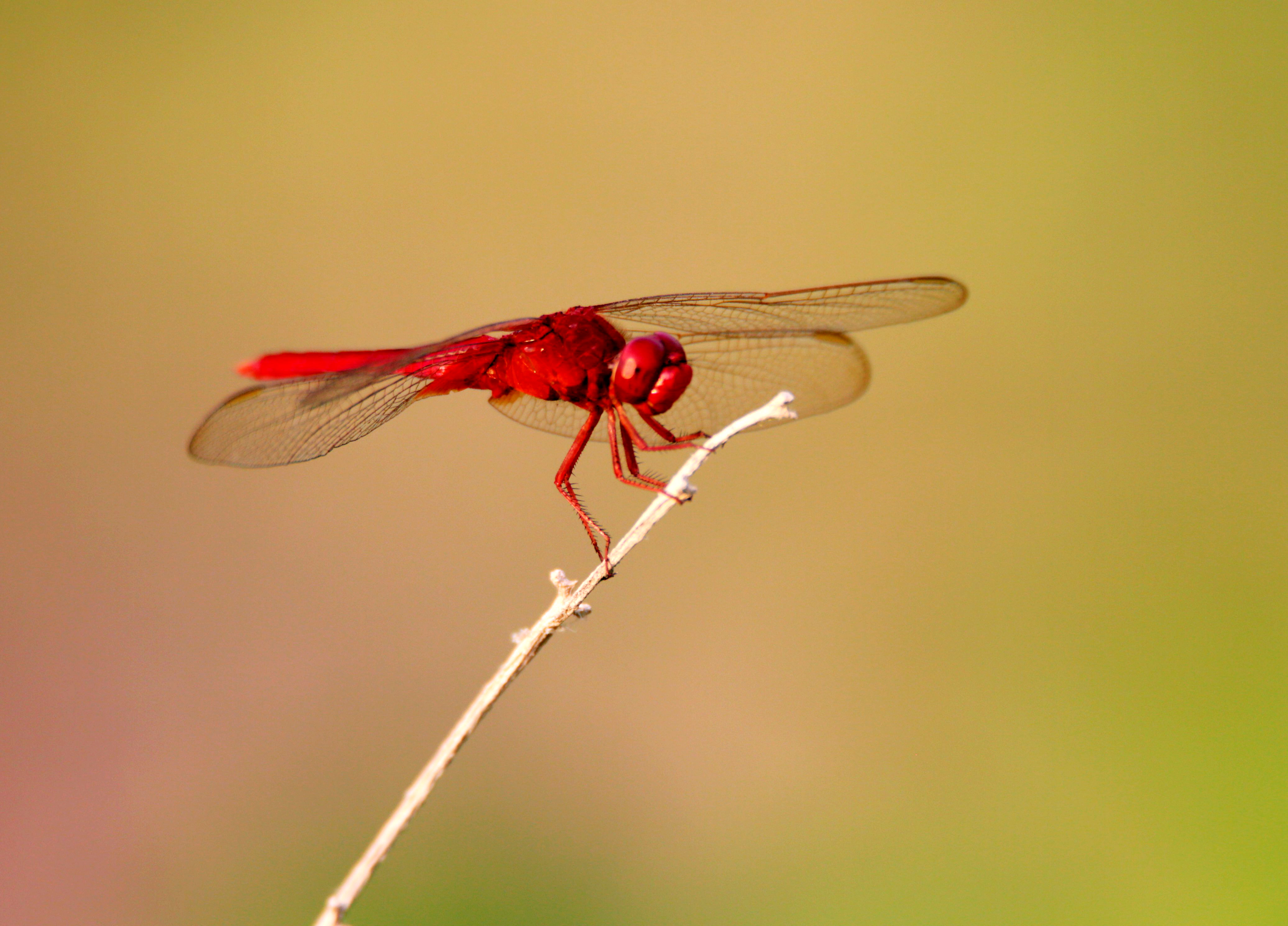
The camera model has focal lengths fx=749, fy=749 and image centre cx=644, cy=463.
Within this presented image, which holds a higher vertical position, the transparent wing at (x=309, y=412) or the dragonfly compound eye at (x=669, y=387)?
the transparent wing at (x=309, y=412)

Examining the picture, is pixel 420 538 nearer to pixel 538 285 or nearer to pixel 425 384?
pixel 538 285

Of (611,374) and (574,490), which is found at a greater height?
(611,374)

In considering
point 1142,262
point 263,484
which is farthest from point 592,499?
point 1142,262

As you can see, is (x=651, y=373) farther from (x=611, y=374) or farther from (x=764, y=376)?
(x=764, y=376)

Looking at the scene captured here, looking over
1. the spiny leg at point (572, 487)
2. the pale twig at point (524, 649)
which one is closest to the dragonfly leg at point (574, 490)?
the spiny leg at point (572, 487)

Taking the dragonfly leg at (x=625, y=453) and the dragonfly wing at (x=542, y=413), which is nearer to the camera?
the dragonfly leg at (x=625, y=453)

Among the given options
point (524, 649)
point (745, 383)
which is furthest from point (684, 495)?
point (745, 383)

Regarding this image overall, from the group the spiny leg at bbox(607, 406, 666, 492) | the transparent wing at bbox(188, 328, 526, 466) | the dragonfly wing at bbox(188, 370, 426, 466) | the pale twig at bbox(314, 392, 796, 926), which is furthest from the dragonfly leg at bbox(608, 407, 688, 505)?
the dragonfly wing at bbox(188, 370, 426, 466)

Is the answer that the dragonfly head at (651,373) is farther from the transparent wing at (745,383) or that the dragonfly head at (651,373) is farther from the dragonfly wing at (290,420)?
the dragonfly wing at (290,420)
